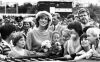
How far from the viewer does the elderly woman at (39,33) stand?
218 inches

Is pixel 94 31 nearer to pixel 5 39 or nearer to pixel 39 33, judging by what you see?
pixel 39 33

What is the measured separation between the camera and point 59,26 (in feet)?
A: 18.6

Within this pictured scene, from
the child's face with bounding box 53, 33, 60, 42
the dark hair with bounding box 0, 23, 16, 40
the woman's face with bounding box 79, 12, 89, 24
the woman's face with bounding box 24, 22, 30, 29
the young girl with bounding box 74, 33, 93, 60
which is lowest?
the young girl with bounding box 74, 33, 93, 60

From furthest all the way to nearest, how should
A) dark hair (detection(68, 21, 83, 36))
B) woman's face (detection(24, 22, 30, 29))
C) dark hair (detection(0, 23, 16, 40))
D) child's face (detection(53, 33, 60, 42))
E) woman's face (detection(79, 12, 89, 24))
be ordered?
woman's face (detection(79, 12, 89, 24))
dark hair (detection(68, 21, 83, 36))
child's face (detection(53, 33, 60, 42))
woman's face (detection(24, 22, 30, 29))
dark hair (detection(0, 23, 16, 40))

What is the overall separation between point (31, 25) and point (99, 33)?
4.94ft

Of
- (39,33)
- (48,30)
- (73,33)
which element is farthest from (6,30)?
(73,33)

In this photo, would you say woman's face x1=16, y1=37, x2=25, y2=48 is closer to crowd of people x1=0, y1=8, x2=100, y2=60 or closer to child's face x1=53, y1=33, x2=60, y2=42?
crowd of people x1=0, y1=8, x2=100, y2=60

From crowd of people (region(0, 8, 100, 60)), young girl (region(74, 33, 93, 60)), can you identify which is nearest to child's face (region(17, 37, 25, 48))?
crowd of people (region(0, 8, 100, 60))

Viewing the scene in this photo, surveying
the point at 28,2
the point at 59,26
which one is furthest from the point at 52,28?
the point at 28,2

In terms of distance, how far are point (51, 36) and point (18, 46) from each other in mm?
696

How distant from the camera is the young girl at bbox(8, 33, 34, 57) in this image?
538 cm

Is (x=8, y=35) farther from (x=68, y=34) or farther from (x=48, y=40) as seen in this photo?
(x=68, y=34)

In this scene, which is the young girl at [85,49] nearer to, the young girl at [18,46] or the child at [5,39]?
the young girl at [18,46]

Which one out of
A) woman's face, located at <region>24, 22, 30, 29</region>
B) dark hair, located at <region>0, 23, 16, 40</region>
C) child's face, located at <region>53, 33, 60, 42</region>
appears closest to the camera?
dark hair, located at <region>0, 23, 16, 40</region>
